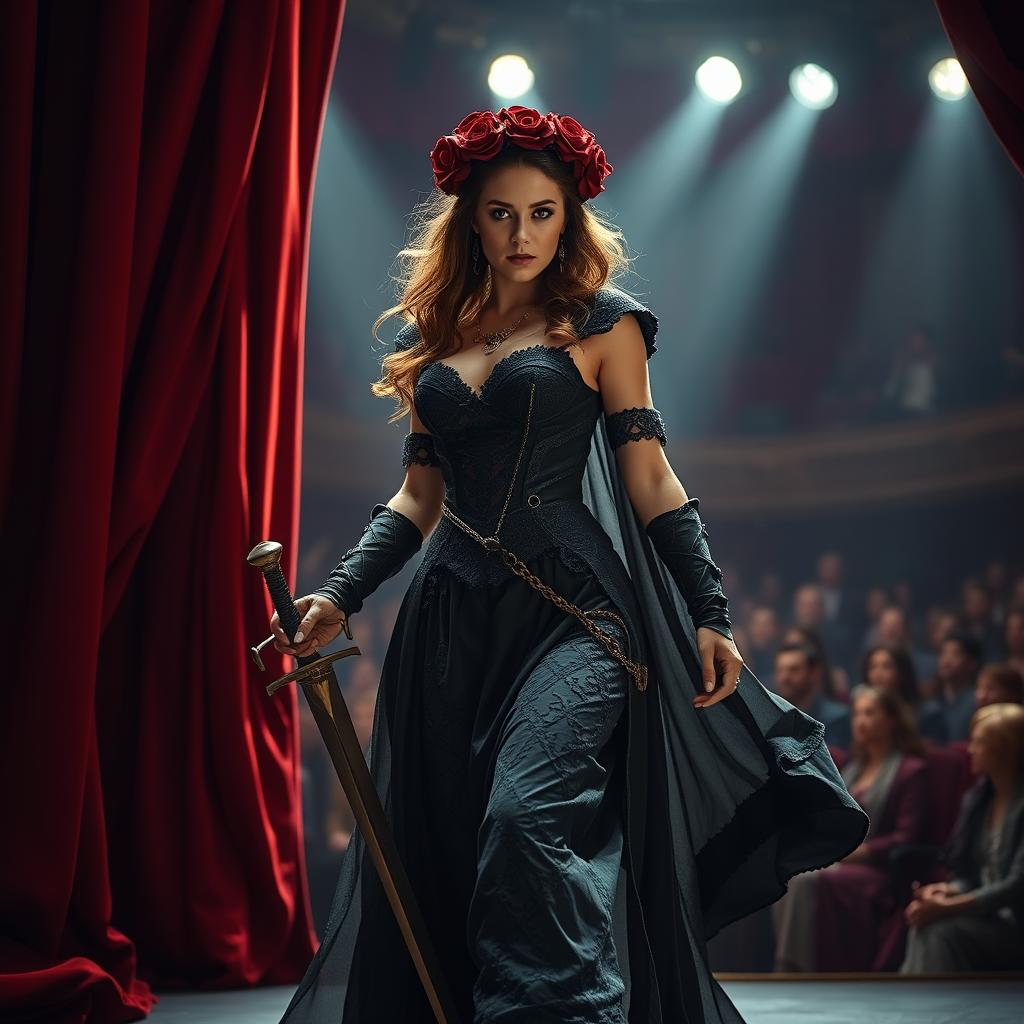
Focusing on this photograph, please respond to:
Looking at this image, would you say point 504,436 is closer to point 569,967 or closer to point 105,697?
point 569,967

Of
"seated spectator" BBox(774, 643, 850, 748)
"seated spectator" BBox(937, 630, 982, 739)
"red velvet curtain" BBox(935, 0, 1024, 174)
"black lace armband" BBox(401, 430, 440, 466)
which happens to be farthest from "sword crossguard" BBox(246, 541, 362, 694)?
"seated spectator" BBox(937, 630, 982, 739)

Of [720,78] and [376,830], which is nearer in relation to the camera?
[376,830]

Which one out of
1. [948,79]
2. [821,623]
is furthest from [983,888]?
[948,79]

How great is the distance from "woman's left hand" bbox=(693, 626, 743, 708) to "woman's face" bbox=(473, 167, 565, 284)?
658 millimetres

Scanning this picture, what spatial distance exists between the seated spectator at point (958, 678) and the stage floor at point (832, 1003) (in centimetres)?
253

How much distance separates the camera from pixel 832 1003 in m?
2.98

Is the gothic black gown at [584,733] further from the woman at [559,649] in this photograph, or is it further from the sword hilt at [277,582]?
the sword hilt at [277,582]

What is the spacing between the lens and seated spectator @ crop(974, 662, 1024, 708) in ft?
17.7

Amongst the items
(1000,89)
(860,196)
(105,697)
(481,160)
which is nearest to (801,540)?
(860,196)

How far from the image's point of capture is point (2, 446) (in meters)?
2.76

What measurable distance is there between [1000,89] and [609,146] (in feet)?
12.8

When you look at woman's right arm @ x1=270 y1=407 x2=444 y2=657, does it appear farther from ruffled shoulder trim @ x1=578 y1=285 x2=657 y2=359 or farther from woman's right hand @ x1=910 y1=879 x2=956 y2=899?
woman's right hand @ x1=910 y1=879 x2=956 y2=899

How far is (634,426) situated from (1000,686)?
3799 millimetres

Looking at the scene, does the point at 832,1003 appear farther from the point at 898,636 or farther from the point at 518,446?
the point at 898,636
